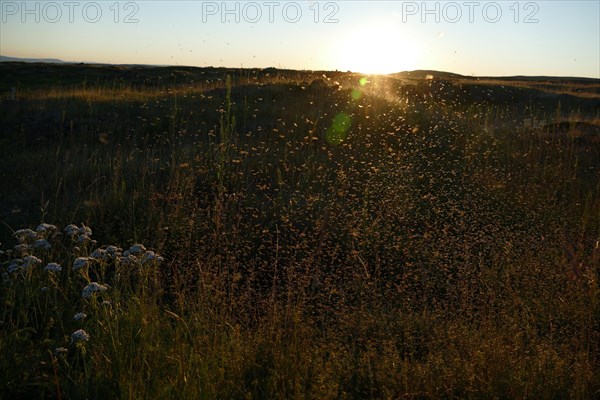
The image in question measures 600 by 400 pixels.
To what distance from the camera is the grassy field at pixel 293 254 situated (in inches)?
112

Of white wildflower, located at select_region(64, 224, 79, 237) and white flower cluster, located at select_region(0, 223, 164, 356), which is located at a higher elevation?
white wildflower, located at select_region(64, 224, 79, 237)

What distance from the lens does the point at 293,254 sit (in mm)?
5262

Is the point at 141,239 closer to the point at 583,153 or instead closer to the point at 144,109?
the point at 144,109

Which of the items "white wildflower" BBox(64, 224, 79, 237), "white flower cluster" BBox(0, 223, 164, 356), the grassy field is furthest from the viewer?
"white wildflower" BBox(64, 224, 79, 237)

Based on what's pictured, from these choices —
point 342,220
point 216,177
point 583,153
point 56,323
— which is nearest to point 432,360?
point 56,323

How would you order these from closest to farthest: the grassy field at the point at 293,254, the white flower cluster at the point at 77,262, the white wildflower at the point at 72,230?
the grassy field at the point at 293,254
the white flower cluster at the point at 77,262
the white wildflower at the point at 72,230

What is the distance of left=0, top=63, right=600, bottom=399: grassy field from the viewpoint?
2.83 meters

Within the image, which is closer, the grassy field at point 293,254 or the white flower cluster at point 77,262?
the grassy field at point 293,254

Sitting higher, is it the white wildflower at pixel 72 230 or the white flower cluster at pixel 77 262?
the white wildflower at pixel 72 230

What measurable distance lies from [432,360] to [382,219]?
113 inches

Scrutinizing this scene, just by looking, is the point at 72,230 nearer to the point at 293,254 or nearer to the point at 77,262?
the point at 77,262

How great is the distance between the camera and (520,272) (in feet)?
14.0

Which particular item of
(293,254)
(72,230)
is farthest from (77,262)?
(293,254)

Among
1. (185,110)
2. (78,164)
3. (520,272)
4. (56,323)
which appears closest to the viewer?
(56,323)
